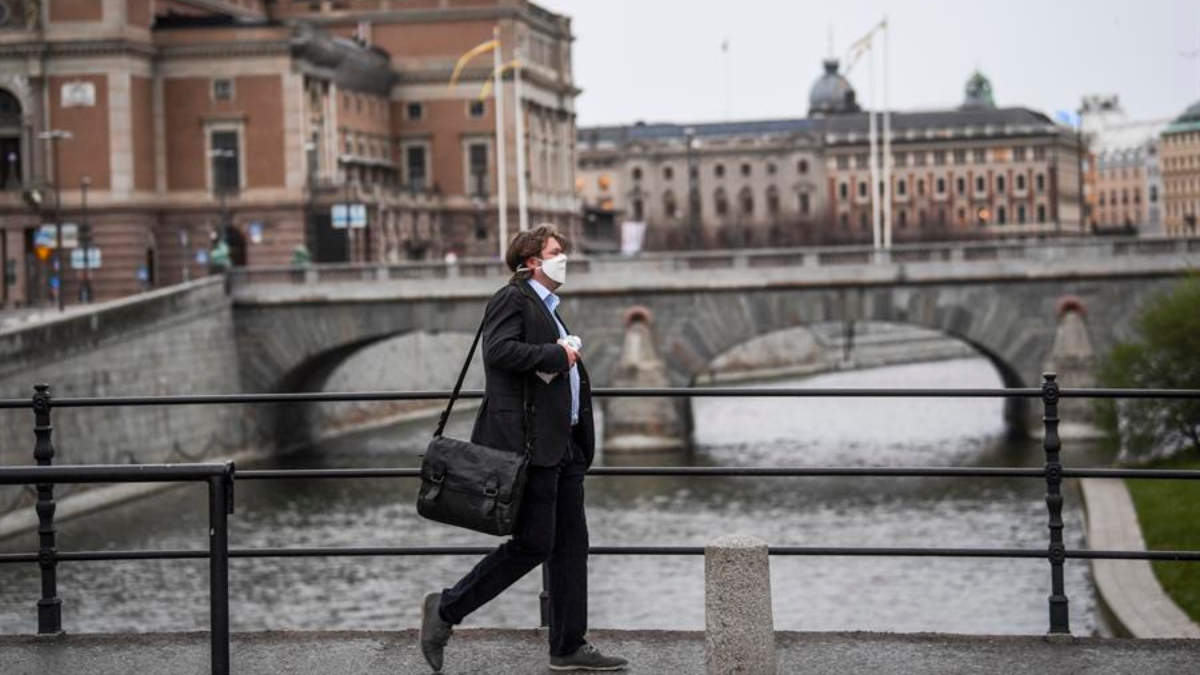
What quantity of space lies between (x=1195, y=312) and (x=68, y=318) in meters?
24.4

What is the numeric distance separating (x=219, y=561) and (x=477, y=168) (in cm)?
9291

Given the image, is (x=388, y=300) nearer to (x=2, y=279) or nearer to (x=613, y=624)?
(x=2, y=279)

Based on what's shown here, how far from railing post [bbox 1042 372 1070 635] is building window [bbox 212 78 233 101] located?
2839 inches

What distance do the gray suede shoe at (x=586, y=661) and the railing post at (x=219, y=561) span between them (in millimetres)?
1996

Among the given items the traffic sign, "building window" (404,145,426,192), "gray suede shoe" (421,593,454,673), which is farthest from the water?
"building window" (404,145,426,192)

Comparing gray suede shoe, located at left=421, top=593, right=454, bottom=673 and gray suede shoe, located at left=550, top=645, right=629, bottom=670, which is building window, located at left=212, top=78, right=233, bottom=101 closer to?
gray suede shoe, located at left=421, top=593, right=454, bottom=673

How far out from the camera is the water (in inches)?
1419

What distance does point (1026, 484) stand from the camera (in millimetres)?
53469

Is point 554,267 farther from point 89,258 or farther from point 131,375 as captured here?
point 89,258

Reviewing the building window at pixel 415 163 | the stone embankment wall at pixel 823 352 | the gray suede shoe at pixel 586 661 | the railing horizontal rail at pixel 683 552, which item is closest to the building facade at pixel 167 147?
the building window at pixel 415 163

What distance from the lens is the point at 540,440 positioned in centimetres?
1159

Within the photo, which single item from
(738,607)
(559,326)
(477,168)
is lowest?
(738,607)

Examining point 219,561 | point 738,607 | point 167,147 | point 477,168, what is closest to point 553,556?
point 738,607

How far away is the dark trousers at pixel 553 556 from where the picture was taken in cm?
1166
